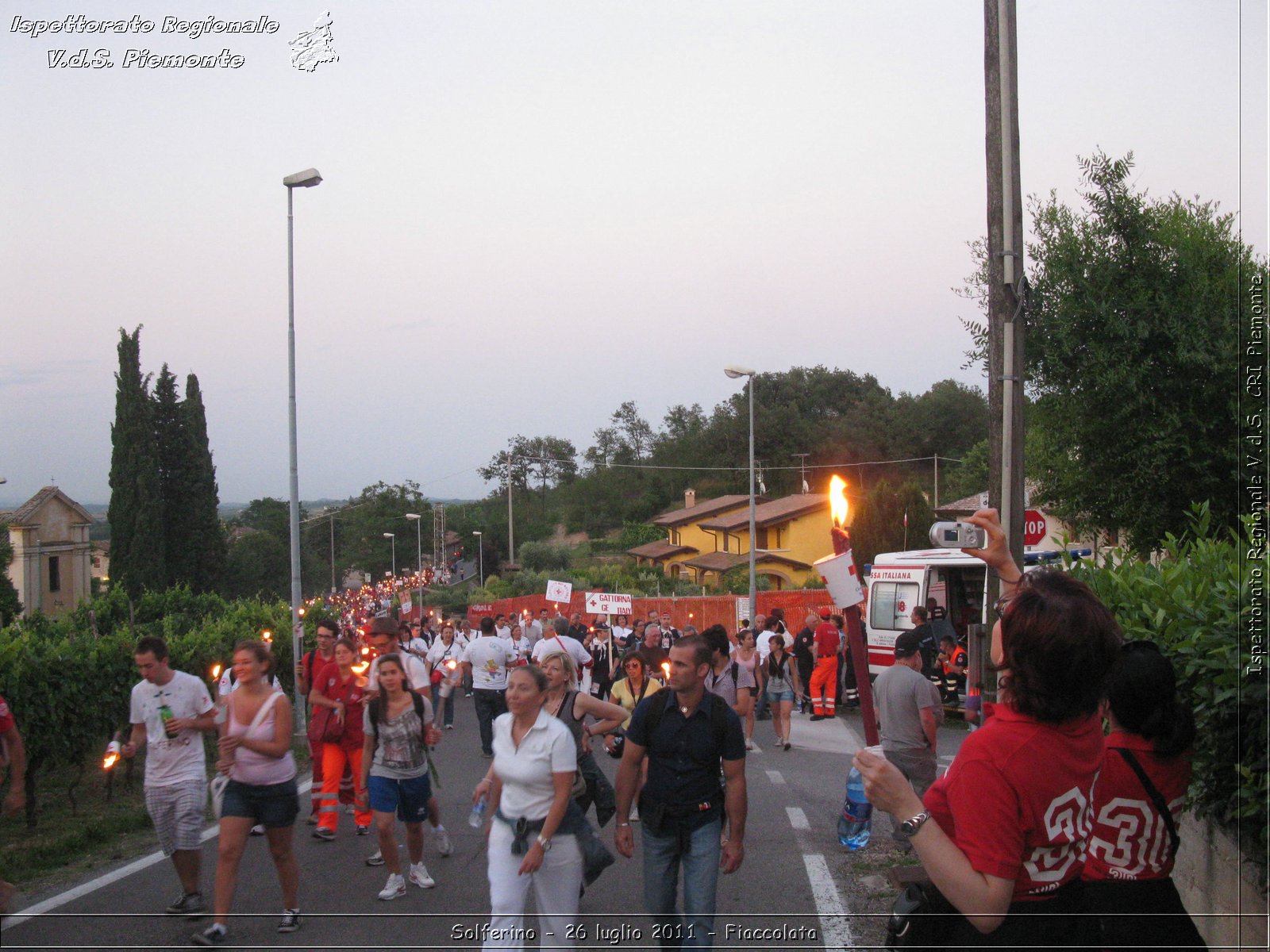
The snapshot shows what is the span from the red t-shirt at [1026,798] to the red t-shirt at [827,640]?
14.5 m

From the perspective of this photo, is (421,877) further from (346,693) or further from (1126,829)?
(1126,829)

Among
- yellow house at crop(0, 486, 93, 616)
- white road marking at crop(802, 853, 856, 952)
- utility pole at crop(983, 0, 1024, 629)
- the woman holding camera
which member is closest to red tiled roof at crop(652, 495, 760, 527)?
yellow house at crop(0, 486, 93, 616)

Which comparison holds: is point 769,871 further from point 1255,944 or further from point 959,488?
point 959,488

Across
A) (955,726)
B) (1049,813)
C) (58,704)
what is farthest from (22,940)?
(955,726)

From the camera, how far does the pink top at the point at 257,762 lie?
20.7ft

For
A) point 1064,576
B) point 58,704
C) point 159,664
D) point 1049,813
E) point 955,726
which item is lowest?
point 955,726

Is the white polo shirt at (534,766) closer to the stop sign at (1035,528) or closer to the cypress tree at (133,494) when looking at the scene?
the stop sign at (1035,528)

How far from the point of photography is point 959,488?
52.9m

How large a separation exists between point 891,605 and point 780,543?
107 ft

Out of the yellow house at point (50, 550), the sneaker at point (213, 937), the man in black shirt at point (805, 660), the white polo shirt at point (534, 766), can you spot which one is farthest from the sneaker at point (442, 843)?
the yellow house at point (50, 550)

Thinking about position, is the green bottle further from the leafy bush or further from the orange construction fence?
the orange construction fence

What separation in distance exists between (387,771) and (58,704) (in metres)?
5.04

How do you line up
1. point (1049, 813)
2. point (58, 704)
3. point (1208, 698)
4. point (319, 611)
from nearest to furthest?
point (1049, 813) → point (1208, 698) → point (58, 704) → point (319, 611)

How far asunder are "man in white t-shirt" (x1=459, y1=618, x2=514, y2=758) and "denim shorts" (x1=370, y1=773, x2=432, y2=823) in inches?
202
